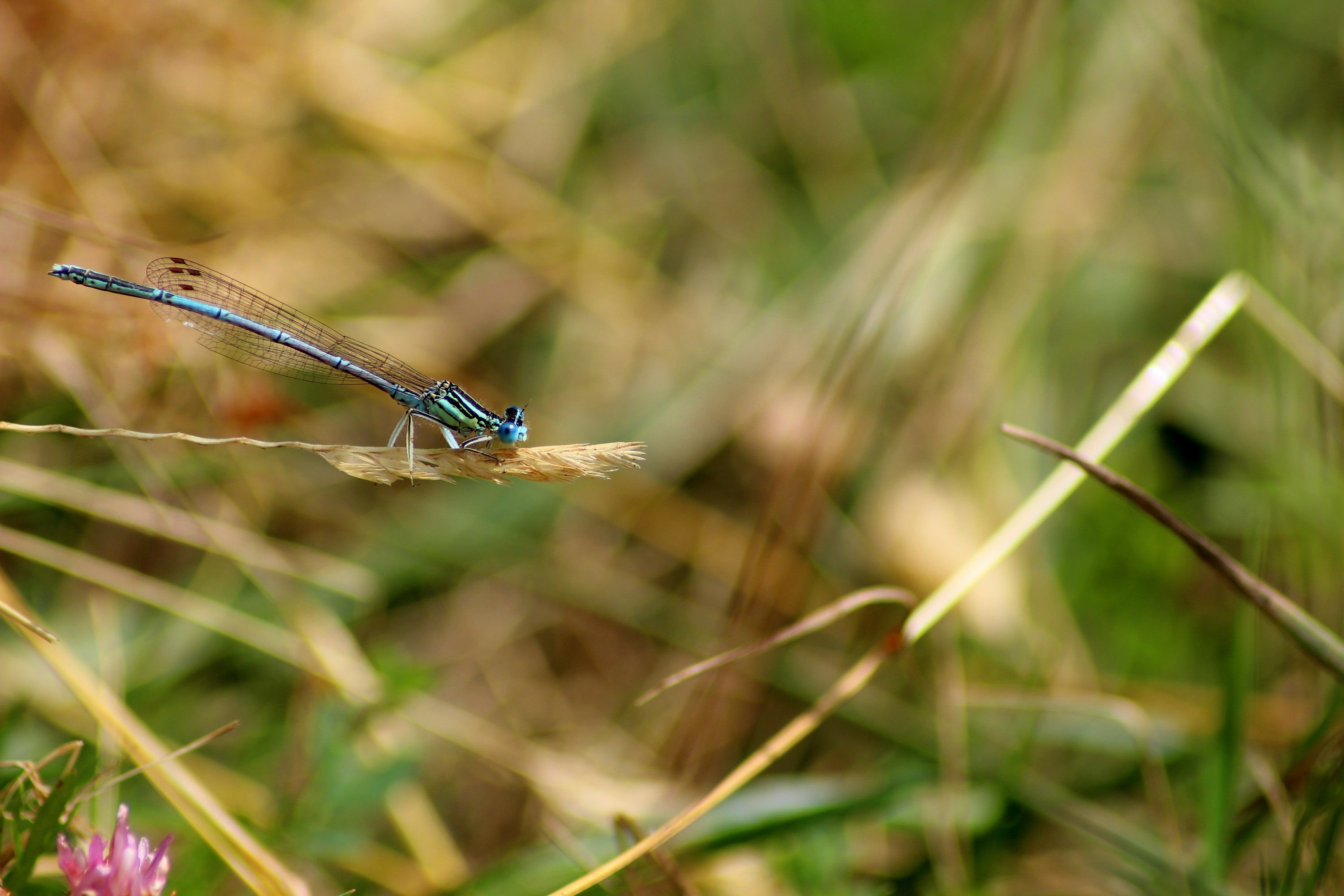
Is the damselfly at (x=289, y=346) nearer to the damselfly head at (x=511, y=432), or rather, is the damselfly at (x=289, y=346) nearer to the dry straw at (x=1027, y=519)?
the damselfly head at (x=511, y=432)

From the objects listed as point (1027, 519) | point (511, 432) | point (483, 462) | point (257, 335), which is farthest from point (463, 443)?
point (1027, 519)

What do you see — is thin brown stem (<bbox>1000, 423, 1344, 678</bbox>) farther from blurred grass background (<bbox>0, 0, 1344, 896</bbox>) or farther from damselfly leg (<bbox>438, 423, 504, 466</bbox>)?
damselfly leg (<bbox>438, 423, 504, 466</bbox>)

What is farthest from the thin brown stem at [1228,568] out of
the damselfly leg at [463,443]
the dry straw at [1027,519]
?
the damselfly leg at [463,443]

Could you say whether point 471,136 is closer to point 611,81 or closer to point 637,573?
point 611,81

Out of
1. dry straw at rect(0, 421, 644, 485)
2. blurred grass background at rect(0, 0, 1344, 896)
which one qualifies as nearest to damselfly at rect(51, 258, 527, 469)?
blurred grass background at rect(0, 0, 1344, 896)

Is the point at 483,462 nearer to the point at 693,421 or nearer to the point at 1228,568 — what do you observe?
the point at 1228,568

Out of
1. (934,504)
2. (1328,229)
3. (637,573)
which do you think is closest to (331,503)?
(637,573)
